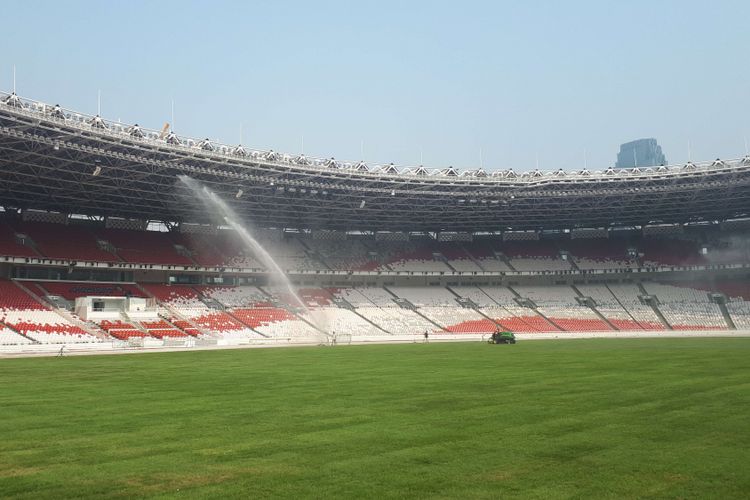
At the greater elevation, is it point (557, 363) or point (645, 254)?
point (645, 254)

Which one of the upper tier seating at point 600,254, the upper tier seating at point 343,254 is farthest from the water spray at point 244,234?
the upper tier seating at point 600,254

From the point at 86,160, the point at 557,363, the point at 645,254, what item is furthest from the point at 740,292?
the point at 86,160

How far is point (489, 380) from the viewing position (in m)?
20.9

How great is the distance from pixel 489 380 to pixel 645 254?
6542 centimetres

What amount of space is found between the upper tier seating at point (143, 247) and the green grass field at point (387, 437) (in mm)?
44201

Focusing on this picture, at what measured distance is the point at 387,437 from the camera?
11.5 metres

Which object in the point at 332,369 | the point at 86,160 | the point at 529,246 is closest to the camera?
the point at 332,369

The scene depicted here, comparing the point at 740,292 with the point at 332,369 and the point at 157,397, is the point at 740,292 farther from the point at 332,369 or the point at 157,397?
the point at 157,397

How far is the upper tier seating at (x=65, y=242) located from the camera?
5988 centimetres

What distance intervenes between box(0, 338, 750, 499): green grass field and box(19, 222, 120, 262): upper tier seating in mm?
41564

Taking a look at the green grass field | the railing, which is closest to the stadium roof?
the railing

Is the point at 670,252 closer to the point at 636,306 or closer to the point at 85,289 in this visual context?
the point at 636,306

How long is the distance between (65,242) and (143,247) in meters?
7.58

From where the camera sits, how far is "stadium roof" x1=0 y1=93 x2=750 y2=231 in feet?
142
